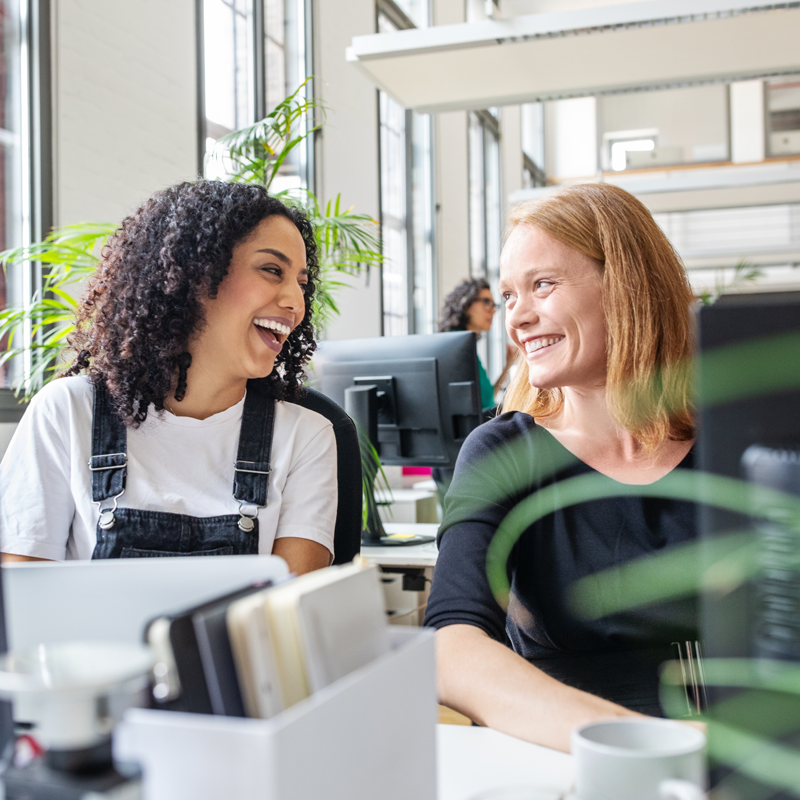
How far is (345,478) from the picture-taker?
1.50 metres

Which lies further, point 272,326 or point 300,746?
point 272,326

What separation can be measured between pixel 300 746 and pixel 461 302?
4.46 m

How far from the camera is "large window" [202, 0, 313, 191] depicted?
3822mm

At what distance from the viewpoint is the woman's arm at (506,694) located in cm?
73

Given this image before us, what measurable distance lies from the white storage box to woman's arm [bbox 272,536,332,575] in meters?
0.85

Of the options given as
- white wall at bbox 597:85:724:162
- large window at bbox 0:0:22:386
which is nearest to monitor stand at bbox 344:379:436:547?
large window at bbox 0:0:22:386

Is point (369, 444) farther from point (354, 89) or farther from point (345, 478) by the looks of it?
point (354, 89)

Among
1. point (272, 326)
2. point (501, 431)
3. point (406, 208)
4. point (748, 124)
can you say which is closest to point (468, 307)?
point (406, 208)

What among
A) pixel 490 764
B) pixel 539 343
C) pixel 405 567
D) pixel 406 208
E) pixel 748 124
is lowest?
pixel 405 567

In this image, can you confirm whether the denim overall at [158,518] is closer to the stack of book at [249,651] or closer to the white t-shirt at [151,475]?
the white t-shirt at [151,475]

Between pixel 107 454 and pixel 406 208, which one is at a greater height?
pixel 406 208

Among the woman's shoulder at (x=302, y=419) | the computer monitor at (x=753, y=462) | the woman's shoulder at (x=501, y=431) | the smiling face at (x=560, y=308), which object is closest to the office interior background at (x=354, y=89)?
the smiling face at (x=560, y=308)

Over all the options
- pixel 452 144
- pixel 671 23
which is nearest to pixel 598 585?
pixel 671 23

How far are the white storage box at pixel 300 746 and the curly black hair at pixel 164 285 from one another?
1.00m
